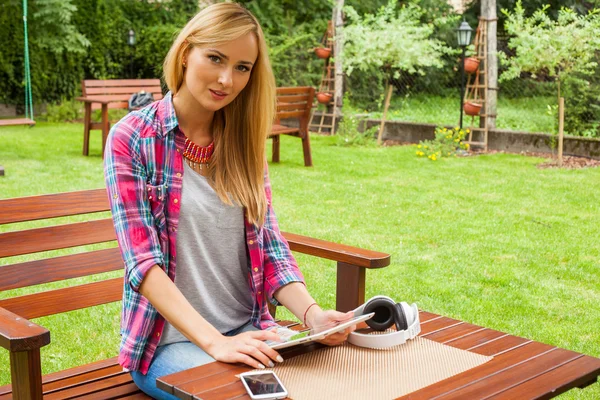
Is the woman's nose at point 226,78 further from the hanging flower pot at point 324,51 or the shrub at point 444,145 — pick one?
the hanging flower pot at point 324,51

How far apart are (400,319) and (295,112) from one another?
27.9 ft

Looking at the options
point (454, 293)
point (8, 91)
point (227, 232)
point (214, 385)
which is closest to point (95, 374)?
point (227, 232)

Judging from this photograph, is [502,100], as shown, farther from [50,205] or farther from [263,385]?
[263,385]

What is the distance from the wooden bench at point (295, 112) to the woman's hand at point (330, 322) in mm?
7908

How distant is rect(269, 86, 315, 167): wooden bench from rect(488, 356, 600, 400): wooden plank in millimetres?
8313

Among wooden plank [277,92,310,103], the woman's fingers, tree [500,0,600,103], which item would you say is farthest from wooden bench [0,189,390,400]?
tree [500,0,600,103]

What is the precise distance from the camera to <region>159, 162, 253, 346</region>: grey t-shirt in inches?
96.0

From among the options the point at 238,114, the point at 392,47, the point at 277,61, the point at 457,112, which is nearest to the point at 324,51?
the point at 277,61

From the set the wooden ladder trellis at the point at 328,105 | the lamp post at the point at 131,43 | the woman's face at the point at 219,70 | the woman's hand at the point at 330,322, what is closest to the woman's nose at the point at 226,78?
the woman's face at the point at 219,70

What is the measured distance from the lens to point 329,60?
49.9 ft

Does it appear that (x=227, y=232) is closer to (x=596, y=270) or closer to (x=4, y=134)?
(x=596, y=270)

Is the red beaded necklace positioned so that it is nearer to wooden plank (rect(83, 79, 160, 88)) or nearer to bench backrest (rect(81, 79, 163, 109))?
bench backrest (rect(81, 79, 163, 109))

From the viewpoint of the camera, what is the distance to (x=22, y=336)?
6.33ft

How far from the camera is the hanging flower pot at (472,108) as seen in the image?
12.4 meters
